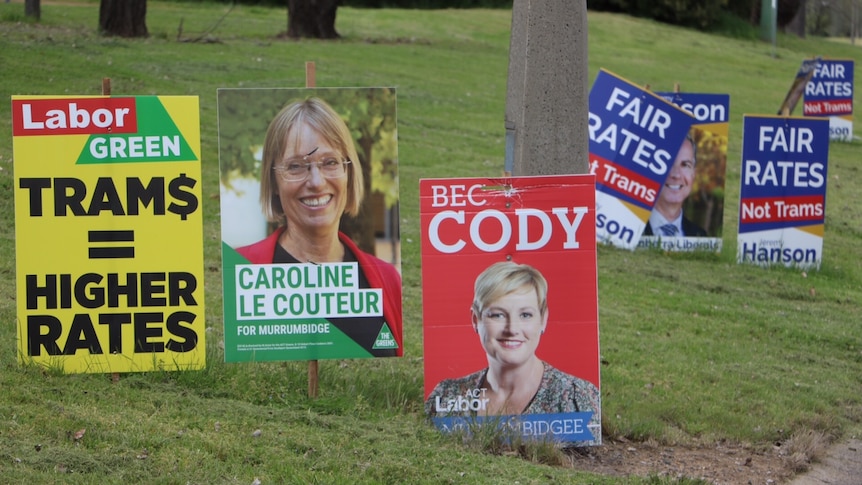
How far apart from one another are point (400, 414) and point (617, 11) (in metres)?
38.1

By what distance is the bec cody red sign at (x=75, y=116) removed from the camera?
6.29 metres

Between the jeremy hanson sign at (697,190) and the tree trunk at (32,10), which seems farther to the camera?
the tree trunk at (32,10)

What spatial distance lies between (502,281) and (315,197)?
114cm

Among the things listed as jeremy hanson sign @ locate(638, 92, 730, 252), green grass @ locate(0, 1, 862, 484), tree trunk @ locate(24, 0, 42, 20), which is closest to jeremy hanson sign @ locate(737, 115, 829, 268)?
green grass @ locate(0, 1, 862, 484)

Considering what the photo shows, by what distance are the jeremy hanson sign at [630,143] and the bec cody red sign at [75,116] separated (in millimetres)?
7472

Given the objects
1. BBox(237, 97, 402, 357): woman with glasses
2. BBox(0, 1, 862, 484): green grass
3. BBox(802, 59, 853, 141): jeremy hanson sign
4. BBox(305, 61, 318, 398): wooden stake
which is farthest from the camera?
BBox(802, 59, 853, 141): jeremy hanson sign

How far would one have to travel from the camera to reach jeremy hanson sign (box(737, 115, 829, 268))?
12727 mm

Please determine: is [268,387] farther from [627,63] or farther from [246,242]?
[627,63]

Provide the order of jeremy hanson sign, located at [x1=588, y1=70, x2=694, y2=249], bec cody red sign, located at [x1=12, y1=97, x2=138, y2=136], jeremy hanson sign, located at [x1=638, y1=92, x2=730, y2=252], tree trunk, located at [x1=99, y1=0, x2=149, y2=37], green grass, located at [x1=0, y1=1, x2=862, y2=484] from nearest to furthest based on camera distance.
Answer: green grass, located at [x1=0, y1=1, x2=862, y2=484], bec cody red sign, located at [x1=12, y1=97, x2=138, y2=136], jeremy hanson sign, located at [x1=588, y1=70, x2=694, y2=249], jeremy hanson sign, located at [x1=638, y1=92, x2=730, y2=252], tree trunk, located at [x1=99, y1=0, x2=149, y2=37]

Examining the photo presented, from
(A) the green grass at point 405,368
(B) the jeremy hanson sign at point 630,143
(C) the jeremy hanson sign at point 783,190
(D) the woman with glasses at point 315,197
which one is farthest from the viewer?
(B) the jeremy hanson sign at point 630,143

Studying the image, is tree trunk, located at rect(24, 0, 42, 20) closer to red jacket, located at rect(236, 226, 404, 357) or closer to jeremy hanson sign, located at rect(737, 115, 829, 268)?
jeremy hanson sign, located at rect(737, 115, 829, 268)

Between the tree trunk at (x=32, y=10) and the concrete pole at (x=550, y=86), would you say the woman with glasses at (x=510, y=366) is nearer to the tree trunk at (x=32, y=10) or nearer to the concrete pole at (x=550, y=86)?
the concrete pole at (x=550, y=86)

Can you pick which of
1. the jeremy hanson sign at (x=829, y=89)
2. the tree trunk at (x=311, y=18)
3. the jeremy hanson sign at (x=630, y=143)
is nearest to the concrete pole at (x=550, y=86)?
the jeremy hanson sign at (x=630, y=143)

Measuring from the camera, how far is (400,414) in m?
6.59
